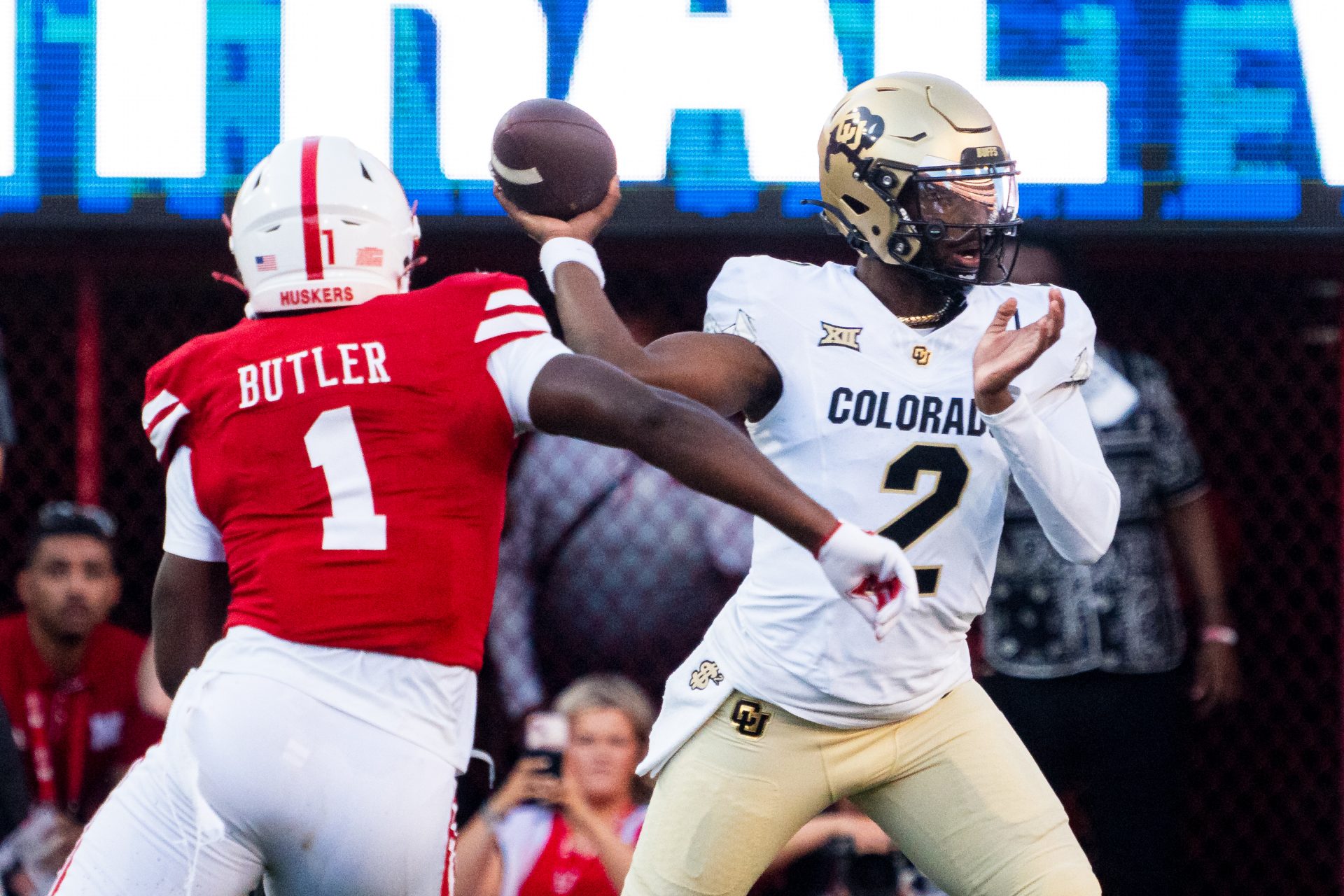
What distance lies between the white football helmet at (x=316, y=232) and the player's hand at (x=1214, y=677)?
2.54 metres

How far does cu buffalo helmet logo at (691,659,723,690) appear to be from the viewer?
293 centimetres

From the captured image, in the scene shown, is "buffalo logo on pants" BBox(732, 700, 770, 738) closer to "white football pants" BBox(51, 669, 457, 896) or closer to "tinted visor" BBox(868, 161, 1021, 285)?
"white football pants" BBox(51, 669, 457, 896)

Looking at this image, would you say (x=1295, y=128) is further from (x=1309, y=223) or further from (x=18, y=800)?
(x=18, y=800)

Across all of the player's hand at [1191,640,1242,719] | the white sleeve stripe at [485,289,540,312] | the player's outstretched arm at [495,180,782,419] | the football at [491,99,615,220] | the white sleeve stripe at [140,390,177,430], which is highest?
the football at [491,99,615,220]

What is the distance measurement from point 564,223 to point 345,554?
96 cm

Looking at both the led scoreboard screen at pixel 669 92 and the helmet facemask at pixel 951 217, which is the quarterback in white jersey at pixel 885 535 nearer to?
the helmet facemask at pixel 951 217

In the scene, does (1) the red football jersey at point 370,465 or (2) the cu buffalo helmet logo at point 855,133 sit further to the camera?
(2) the cu buffalo helmet logo at point 855,133

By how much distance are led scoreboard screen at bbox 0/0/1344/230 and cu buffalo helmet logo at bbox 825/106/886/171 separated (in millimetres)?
1400

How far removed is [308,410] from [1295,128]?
3247 millimetres

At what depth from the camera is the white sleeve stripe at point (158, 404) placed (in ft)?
8.45

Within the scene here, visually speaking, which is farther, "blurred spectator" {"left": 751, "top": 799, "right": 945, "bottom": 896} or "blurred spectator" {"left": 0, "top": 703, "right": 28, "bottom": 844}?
"blurred spectator" {"left": 751, "top": 799, "right": 945, "bottom": 896}

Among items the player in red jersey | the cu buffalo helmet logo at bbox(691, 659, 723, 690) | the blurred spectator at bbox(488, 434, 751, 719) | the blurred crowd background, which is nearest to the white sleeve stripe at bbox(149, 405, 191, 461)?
the player in red jersey

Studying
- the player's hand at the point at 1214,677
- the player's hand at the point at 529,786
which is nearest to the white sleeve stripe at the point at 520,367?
the player's hand at the point at 529,786

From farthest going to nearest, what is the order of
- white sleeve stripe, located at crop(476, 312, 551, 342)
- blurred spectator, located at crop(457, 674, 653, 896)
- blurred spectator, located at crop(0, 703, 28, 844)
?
blurred spectator, located at crop(457, 674, 653, 896) < blurred spectator, located at crop(0, 703, 28, 844) < white sleeve stripe, located at crop(476, 312, 551, 342)
